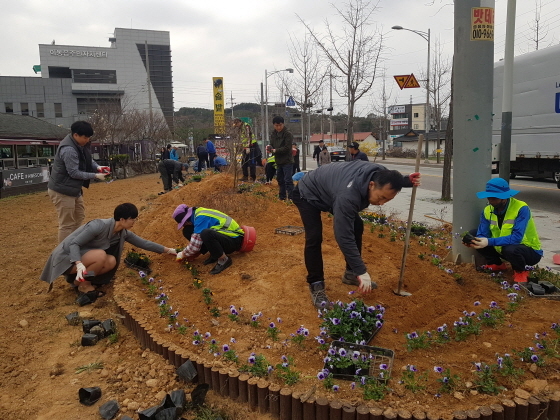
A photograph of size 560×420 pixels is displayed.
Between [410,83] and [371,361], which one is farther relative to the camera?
[410,83]

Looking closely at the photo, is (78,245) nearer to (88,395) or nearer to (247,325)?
(88,395)

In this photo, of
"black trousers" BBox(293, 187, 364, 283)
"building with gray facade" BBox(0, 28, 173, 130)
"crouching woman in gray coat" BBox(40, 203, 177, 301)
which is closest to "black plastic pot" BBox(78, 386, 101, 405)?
"crouching woman in gray coat" BBox(40, 203, 177, 301)

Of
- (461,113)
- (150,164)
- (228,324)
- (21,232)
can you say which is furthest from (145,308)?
(150,164)

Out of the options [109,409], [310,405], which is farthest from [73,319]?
[310,405]

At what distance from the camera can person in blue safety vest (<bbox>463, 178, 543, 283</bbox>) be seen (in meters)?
4.44

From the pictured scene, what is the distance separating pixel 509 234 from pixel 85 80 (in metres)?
64.9

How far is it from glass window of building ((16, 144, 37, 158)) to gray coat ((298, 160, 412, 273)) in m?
18.6

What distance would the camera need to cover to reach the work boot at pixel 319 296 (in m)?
3.88

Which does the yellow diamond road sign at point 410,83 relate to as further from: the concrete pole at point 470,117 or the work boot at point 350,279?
the work boot at point 350,279

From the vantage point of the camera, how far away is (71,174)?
210 inches

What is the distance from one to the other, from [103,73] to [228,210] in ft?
201

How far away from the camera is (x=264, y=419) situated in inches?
110

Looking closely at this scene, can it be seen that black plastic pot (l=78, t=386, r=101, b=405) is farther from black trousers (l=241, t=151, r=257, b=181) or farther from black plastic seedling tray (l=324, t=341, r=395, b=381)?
black trousers (l=241, t=151, r=257, b=181)

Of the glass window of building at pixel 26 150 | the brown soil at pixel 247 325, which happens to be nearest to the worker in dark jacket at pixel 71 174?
the brown soil at pixel 247 325
